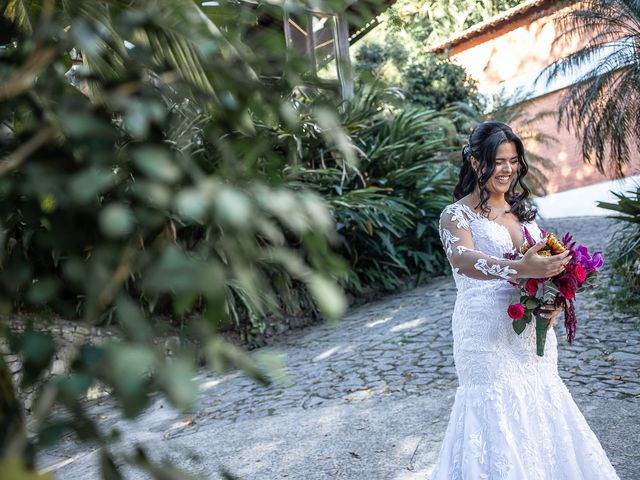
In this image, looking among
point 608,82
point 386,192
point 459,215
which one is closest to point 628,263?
point 608,82

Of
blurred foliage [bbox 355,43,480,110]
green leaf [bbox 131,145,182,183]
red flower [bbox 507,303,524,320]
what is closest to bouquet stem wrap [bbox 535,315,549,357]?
red flower [bbox 507,303,524,320]

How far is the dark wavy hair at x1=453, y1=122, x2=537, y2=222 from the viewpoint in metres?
3.31

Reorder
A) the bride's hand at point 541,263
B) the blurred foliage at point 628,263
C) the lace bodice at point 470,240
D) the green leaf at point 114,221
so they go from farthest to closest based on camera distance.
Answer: the blurred foliage at point 628,263
the lace bodice at point 470,240
the bride's hand at point 541,263
the green leaf at point 114,221

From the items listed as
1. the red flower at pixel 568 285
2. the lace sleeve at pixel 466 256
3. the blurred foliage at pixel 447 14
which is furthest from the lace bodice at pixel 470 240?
the blurred foliage at pixel 447 14

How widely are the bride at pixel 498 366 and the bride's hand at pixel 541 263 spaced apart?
0.01 m

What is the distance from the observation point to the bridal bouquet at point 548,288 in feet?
10.0

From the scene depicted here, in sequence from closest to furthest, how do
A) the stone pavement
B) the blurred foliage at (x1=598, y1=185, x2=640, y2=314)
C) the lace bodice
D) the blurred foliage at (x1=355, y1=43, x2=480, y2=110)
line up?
1. the lace bodice
2. the stone pavement
3. the blurred foliage at (x1=598, y1=185, x2=640, y2=314)
4. the blurred foliage at (x1=355, y1=43, x2=480, y2=110)

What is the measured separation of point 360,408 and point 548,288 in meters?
2.77

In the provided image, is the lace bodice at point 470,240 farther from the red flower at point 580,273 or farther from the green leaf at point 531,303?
the red flower at point 580,273

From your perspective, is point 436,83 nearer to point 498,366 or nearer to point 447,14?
point 498,366

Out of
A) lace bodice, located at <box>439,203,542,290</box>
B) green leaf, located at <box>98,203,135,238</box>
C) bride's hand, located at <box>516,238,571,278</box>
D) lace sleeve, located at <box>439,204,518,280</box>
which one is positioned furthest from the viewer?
lace bodice, located at <box>439,203,542,290</box>

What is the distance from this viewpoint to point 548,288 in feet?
10.3

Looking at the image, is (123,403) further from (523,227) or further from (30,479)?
(523,227)

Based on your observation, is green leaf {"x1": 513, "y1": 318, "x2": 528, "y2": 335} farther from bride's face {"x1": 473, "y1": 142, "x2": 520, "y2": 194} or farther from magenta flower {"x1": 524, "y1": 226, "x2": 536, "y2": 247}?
bride's face {"x1": 473, "y1": 142, "x2": 520, "y2": 194}
